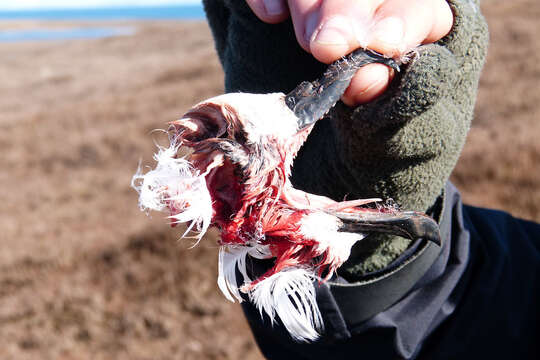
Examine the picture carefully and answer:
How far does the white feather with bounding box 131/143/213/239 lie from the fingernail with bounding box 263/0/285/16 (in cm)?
50

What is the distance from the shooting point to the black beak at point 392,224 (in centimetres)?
95

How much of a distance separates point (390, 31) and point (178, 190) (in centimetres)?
55

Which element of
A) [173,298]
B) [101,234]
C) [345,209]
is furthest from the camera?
[101,234]

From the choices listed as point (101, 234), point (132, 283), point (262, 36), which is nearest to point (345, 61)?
point (262, 36)

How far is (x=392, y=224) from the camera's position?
0.98m

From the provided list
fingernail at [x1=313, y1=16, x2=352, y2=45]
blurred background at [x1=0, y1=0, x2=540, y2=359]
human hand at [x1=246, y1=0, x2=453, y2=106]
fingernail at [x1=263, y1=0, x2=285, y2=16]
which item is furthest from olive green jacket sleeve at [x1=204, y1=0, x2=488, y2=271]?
blurred background at [x1=0, y1=0, x2=540, y2=359]

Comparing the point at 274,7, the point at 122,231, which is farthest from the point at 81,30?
the point at 274,7

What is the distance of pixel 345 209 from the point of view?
0.96m

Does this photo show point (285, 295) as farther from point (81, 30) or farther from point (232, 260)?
point (81, 30)

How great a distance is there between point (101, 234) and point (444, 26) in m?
4.43

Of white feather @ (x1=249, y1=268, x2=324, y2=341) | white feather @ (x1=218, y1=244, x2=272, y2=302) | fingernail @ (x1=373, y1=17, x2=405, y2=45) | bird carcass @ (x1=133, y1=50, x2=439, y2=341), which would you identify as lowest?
white feather @ (x1=249, y1=268, x2=324, y2=341)

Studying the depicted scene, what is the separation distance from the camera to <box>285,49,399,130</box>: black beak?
0.85m

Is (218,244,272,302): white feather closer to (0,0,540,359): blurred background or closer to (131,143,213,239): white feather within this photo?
(131,143,213,239): white feather

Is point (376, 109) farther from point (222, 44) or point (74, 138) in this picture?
point (74, 138)
